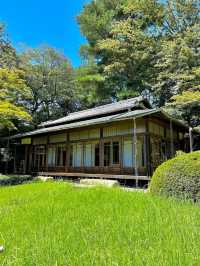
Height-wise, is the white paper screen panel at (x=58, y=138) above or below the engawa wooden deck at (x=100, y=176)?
above

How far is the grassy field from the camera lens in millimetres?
3096

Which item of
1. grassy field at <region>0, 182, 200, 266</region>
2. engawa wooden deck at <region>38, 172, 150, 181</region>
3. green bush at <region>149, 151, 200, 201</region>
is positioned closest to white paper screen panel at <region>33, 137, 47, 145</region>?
engawa wooden deck at <region>38, 172, 150, 181</region>

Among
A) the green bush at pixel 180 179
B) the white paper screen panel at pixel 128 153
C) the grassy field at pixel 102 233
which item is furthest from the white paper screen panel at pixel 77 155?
the grassy field at pixel 102 233

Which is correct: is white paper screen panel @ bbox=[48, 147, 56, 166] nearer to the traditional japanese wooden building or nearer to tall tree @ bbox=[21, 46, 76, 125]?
the traditional japanese wooden building

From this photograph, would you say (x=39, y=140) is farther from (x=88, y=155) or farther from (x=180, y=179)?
(x=180, y=179)

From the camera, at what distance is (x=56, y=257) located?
10.5 feet

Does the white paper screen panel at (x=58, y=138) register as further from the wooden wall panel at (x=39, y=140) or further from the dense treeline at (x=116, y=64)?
the dense treeline at (x=116, y=64)

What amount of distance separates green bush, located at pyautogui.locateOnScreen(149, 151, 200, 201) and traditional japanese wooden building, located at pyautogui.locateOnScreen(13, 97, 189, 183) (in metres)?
4.18

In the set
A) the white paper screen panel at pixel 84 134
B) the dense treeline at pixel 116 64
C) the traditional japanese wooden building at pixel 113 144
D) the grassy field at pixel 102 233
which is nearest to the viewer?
the grassy field at pixel 102 233

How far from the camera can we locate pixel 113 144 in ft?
49.3

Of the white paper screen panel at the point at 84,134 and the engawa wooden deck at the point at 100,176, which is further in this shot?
the white paper screen panel at the point at 84,134

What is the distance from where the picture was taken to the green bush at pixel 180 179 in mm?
6434

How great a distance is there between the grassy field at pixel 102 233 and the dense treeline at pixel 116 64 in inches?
386

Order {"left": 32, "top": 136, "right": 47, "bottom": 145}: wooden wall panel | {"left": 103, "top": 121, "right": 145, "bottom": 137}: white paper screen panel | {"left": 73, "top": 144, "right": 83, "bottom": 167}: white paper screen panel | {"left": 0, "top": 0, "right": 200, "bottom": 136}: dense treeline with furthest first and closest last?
{"left": 32, "top": 136, "right": 47, "bottom": 145}: wooden wall panel < {"left": 0, "top": 0, "right": 200, "bottom": 136}: dense treeline < {"left": 73, "top": 144, "right": 83, "bottom": 167}: white paper screen panel < {"left": 103, "top": 121, "right": 145, "bottom": 137}: white paper screen panel
